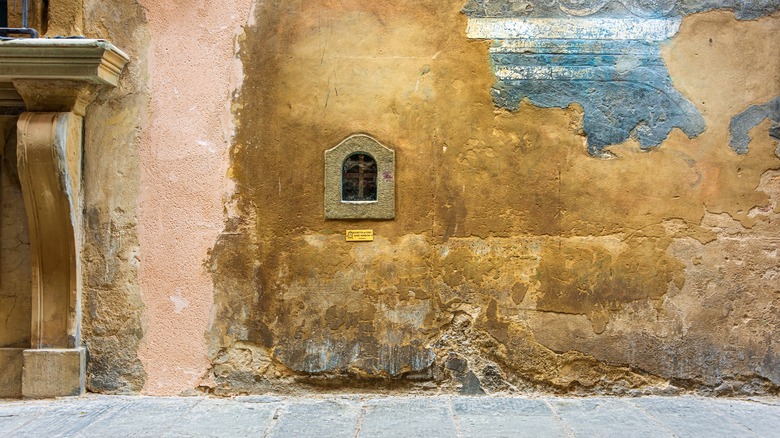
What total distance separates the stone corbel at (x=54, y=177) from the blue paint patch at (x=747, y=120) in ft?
12.6

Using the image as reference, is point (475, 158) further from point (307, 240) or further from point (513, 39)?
point (307, 240)

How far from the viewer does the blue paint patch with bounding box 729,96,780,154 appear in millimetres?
4594

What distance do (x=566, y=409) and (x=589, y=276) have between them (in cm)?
84

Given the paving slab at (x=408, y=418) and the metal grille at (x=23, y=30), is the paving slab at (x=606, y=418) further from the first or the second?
the metal grille at (x=23, y=30)

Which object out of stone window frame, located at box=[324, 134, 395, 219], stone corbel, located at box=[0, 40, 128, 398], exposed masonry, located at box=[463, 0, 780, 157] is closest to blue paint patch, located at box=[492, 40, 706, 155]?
exposed masonry, located at box=[463, 0, 780, 157]

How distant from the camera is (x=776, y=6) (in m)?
4.64

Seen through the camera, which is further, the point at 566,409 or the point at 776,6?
the point at 776,6

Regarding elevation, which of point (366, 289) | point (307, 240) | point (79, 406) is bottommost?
Result: point (79, 406)

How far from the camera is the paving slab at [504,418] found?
12.7 ft

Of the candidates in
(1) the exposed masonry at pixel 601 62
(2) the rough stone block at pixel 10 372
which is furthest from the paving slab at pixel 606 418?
(2) the rough stone block at pixel 10 372

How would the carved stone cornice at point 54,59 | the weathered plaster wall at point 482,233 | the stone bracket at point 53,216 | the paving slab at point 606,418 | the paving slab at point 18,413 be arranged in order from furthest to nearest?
1. the weathered plaster wall at point 482,233
2. the stone bracket at point 53,216
3. the carved stone cornice at point 54,59
4. the paving slab at point 18,413
5. the paving slab at point 606,418

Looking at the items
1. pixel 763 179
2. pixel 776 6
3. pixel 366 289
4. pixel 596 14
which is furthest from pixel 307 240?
pixel 776 6

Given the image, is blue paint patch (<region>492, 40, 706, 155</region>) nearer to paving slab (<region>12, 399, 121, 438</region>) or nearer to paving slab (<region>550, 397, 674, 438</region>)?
paving slab (<region>550, 397, 674, 438</region>)

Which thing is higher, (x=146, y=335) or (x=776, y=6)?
(x=776, y=6)
